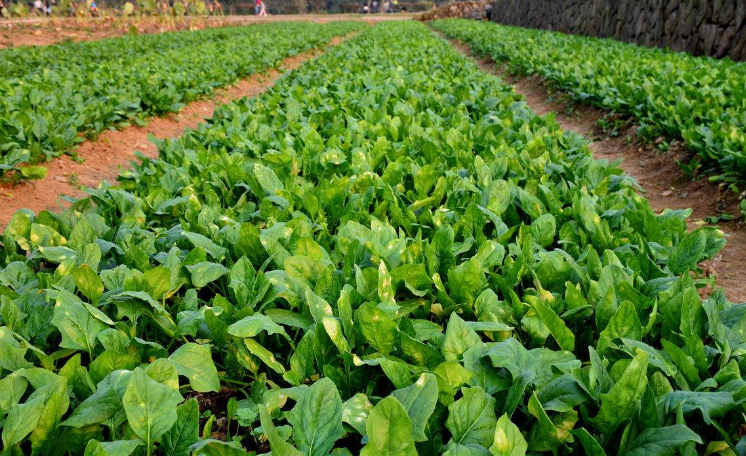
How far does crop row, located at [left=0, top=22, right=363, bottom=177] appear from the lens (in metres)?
5.53

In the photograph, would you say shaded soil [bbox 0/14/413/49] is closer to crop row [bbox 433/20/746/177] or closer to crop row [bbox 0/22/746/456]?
crop row [bbox 433/20/746/177]

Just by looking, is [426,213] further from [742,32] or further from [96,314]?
[742,32]

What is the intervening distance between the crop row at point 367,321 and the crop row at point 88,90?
107 inches

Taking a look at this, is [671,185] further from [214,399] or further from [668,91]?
[214,399]

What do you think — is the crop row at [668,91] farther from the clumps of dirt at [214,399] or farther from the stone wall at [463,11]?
the stone wall at [463,11]

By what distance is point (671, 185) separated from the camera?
597 cm

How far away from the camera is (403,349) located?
1.85m

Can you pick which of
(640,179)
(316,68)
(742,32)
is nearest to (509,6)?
(742,32)

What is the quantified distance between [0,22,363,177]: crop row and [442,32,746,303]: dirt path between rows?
6.00 m

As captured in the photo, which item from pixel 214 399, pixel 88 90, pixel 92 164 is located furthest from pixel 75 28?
pixel 214 399

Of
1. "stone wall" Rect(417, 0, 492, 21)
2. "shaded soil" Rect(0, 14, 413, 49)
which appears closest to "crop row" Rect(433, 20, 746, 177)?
"shaded soil" Rect(0, 14, 413, 49)

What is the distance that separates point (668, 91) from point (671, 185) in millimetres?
2117

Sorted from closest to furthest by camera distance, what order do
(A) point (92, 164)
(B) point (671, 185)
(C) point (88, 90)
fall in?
1. (B) point (671, 185)
2. (A) point (92, 164)
3. (C) point (88, 90)

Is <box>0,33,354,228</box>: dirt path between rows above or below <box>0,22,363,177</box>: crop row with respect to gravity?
below
